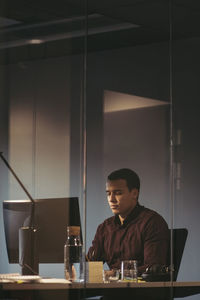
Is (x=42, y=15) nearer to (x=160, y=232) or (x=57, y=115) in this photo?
(x=57, y=115)

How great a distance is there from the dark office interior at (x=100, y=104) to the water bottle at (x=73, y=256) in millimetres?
60

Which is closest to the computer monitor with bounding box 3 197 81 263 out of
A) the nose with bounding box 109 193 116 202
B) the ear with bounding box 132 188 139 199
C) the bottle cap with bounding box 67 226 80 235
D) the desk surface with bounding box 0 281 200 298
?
the bottle cap with bounding box 67 226 80 235

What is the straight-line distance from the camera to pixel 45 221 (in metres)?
4.65

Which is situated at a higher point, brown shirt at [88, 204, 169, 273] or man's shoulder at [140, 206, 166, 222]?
man's shoulder at [140, 206, 166, 222]

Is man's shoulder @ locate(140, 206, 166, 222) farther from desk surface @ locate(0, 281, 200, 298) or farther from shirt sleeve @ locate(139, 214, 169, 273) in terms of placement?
desk surface @ locate(0, 281, 200, 298)

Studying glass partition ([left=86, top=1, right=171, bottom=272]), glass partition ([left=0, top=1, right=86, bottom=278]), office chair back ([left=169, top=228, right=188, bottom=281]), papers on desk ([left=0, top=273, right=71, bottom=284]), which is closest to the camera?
papers on desk ([left=0, top=273, right=71, bottom=284])

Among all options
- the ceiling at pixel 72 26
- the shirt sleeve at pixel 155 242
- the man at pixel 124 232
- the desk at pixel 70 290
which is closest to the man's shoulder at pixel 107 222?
the man at pixel 124 232

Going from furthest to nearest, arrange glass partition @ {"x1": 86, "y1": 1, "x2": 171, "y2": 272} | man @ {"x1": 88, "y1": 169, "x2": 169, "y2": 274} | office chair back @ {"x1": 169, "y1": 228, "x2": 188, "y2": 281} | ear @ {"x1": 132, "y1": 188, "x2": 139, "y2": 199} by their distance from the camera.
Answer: office chair back @ {"x1": 169, "y1": 228, "x2": 188, "y2": 281}, ear @ {"x1": 132, "y1": 188, "x2": 139, "y2": 199}, glass partition @ {"x1": 86, "y1": 1, "x2": 171, "y2": 272}, man @ {"x1": 88, "y1": 169, "x2": 169, "y2": 274}

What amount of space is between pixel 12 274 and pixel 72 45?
141 centimetres

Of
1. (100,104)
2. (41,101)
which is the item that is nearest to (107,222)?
(100,104)

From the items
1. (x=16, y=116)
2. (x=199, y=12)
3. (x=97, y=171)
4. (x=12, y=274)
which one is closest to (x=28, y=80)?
(x=16, y=116)

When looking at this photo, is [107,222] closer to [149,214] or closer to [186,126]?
[149,214]

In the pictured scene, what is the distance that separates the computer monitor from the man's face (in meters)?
0.28

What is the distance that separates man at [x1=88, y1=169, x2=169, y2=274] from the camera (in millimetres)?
4758
